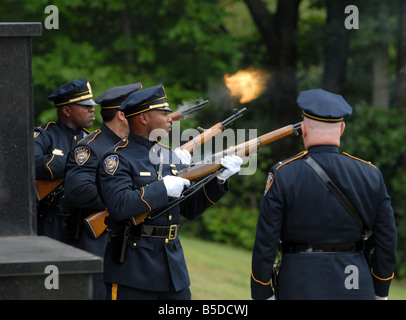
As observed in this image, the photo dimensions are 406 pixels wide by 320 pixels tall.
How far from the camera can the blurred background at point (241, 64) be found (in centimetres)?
1471

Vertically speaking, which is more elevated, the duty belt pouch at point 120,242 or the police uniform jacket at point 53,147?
the police uniform jacket at point 53,147

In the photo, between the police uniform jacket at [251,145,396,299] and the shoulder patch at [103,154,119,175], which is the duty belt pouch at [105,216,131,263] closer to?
the shoulder patch at [103,154,119,175]

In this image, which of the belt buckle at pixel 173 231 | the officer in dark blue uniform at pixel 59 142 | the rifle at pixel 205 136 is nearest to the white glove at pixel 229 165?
the belt buckle at pixel 173 231

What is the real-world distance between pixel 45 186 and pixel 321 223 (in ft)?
8.13

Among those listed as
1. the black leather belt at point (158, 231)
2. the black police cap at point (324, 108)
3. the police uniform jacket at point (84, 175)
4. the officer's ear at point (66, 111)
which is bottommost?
the black leather belt at point (158, 231)

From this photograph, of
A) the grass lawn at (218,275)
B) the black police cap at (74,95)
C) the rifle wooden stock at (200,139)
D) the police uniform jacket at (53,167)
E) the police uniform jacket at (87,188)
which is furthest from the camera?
the grass lawn at (218,275)

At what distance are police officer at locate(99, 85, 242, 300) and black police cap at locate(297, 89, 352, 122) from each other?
2.84 ft

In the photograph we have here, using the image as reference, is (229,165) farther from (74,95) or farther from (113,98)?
(74,95)

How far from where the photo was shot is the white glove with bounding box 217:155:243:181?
4430 millimetres

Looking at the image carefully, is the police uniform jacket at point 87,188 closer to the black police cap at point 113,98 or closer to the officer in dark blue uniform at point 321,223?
the black police cap at point 113,98

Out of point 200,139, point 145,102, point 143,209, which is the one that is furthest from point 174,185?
point 200,139

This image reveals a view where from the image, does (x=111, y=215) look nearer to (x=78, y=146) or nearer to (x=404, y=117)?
A: (x=78, y=146)

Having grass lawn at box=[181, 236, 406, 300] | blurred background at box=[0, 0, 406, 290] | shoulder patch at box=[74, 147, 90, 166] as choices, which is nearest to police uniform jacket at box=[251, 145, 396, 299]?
shoulder patch at box=[74, 147, 90, 166]
